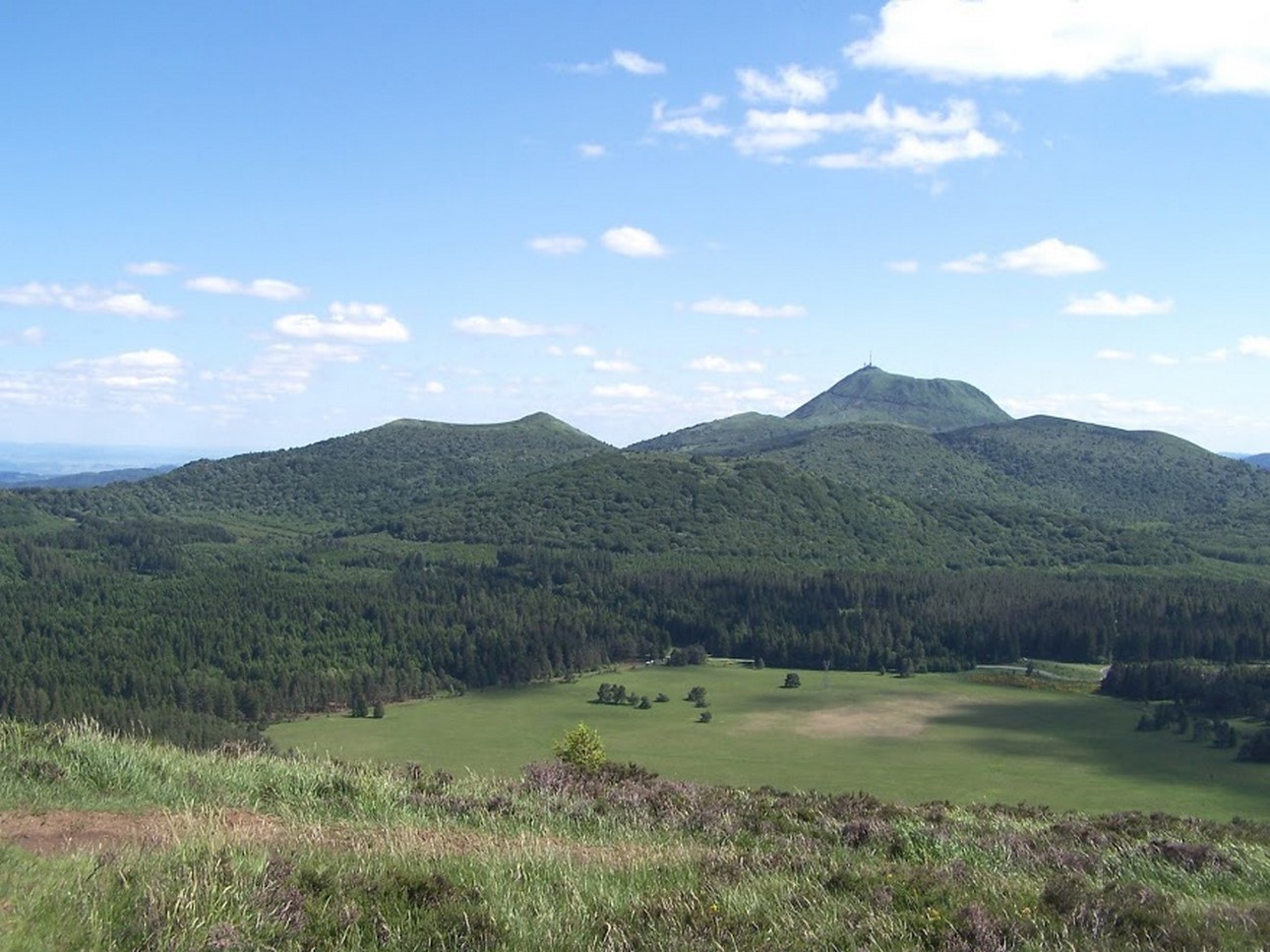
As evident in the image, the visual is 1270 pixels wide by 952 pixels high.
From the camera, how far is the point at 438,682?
505ft

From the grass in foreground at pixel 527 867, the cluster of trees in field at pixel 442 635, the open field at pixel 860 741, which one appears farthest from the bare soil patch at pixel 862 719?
the grass in foreground at pixel 527 867

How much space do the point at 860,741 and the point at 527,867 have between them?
104937 mm

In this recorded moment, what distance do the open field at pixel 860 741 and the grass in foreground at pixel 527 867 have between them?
172 ft

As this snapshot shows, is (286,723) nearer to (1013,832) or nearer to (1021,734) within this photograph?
(1021,734)

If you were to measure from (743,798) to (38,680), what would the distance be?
12311cm

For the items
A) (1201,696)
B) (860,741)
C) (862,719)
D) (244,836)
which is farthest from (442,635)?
(244,836)

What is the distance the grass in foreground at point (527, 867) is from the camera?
9.05m

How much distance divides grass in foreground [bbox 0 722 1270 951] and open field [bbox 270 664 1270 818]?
52.5m

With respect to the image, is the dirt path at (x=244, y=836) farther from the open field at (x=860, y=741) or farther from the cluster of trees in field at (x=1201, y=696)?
the cluster of trees in field at (x=1201, y=696)

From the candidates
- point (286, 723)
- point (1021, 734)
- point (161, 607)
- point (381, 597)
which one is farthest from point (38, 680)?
point (1021, 734)

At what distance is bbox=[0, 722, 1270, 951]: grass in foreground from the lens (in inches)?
356

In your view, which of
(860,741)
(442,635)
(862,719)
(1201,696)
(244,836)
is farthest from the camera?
(442,635)

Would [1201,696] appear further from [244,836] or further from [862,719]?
[244,836]

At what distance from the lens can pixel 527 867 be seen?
1148 centimetres
